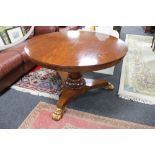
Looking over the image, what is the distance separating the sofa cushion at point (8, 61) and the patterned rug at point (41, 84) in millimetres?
218

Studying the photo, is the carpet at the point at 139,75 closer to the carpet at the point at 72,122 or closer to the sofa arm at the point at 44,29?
the carpet at the point at 72,122

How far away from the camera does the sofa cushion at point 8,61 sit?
5.58ft

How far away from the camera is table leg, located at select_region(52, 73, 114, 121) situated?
156cm

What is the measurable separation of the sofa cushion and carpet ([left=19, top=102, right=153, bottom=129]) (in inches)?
17.1

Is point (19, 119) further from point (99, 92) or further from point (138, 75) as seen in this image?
point (138, 75)

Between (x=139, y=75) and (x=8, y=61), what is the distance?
1390 mm

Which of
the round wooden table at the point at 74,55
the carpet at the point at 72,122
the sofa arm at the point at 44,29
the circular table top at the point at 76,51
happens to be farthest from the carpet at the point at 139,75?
the sofa arm at the point at 44,29

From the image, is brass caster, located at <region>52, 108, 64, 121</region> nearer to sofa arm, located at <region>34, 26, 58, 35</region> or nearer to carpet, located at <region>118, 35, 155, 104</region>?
carpet, located at <region>118, 35, 155, 104</region>

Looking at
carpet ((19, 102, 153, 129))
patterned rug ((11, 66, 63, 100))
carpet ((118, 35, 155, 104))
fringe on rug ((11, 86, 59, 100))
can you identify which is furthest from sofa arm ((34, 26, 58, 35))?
carpet ((19, 102, 153, 129))

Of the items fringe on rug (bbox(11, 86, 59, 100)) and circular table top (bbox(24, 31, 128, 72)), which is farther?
fringe on rug (bbox(11, 86, 59, 100))

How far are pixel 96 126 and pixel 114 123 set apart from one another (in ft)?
0.47

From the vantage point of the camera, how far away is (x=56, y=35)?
1773 mm

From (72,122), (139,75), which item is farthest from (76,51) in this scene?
(139,75)

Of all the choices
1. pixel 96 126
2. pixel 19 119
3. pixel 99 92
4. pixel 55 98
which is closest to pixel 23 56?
pixel 55 98
